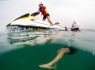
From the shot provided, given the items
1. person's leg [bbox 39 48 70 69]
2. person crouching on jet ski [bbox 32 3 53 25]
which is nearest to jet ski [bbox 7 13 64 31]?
person crouching on jet ski [bbox 32 3 53 25]

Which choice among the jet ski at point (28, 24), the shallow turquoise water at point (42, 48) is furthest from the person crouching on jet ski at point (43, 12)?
the shallow turquoise water at point (42, 48)

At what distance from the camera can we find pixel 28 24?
2.40m

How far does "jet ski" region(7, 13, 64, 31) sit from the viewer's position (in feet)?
7.76

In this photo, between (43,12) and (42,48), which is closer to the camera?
(43,12)

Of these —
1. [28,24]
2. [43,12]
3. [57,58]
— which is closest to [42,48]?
[57,58]

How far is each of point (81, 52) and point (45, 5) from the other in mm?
989

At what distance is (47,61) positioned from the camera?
2.47 m

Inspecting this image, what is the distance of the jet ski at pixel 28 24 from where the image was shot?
2.37 meters

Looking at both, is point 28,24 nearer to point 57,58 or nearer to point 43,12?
point 43,12

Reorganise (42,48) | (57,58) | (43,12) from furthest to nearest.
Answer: (42,48) < (57,58) < (43,12)

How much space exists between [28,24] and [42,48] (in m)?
0.49

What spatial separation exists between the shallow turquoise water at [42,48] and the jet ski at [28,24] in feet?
0.30

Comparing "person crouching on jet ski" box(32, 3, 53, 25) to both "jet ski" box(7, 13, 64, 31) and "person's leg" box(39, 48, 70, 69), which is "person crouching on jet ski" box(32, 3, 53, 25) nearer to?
"jet ski" box(7, 13, 64, 31)

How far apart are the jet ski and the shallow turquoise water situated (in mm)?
90
